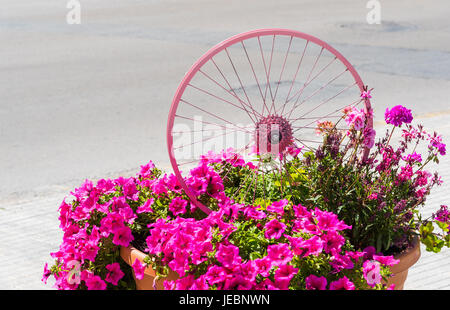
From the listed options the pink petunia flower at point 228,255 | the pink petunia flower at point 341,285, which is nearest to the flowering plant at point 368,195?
the pink petunia flower at point 341,285

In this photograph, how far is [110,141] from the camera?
7.11 m

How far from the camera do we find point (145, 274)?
9.23ft

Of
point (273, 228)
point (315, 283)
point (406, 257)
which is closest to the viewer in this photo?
point (315, 283)

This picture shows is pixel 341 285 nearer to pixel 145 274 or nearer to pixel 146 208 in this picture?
pixel 145 274

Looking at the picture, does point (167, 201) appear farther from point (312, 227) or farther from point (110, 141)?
point (110, 141)

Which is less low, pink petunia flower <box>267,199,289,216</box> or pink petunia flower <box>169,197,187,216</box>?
pink petunia flower <box>267,199,289,216</box>

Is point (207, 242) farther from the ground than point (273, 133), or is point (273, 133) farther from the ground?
point (273, 133)

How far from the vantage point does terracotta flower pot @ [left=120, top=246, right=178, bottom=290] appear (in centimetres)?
273

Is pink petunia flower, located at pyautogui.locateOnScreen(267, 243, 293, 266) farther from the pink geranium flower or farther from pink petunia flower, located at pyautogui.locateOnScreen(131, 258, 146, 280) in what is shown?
pink petunia flower, located at pyautogui.locateOnScreen(131, 258, 146, 280)

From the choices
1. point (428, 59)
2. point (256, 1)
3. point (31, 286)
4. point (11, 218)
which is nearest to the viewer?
point (31, 286)

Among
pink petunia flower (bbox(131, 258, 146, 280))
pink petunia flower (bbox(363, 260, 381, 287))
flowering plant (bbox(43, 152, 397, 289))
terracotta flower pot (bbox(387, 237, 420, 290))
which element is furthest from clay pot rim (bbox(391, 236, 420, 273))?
pink petunia flower (bbox(131, 258, 146, 280))

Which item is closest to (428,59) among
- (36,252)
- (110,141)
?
(110,141)

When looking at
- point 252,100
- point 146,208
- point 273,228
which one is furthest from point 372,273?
point 252,100

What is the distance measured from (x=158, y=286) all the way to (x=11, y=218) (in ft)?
9.20
